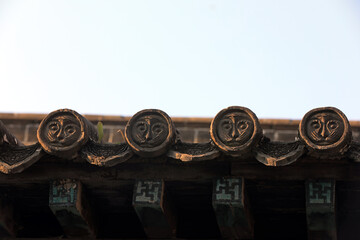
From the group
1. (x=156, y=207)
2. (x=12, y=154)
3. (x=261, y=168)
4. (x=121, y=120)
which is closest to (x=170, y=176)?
(x=156, y=207)

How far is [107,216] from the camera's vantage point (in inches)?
276

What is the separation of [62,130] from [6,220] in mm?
1091

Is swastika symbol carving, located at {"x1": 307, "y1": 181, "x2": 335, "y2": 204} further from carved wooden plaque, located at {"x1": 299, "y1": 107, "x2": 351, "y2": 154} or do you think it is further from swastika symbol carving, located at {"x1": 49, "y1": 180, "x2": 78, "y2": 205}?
swastika symbol carving, located at {"x1": 49, "y1": 180, "x2": 78, "y2": 205}

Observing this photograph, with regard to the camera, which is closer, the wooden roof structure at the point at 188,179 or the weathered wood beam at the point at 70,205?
the wooden roof structure at the point at 188,179

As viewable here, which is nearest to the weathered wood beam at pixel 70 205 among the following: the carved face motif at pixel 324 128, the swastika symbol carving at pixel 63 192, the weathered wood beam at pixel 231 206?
the swastika symbol carving at pixel 63 192

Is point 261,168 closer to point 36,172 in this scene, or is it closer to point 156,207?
point 156,207

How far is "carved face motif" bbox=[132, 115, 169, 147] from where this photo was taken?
6.11 meters

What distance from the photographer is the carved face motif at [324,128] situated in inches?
232

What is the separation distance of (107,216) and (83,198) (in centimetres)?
46

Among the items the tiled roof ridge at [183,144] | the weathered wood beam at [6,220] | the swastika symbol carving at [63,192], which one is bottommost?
the weathered wood beam at [6,220]

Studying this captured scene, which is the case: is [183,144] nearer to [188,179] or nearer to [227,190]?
[188,179]

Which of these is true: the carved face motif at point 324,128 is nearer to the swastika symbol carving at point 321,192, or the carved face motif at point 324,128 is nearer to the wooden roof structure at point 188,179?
the wooden roof structure at point 188,179

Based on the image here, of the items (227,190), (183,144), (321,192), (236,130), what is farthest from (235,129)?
(321,192)

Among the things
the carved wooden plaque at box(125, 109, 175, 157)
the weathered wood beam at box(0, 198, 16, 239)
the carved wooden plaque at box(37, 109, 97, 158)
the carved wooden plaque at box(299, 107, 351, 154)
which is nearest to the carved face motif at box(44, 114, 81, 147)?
the carved wooden plaque at box(37, 109, 97, 158)
